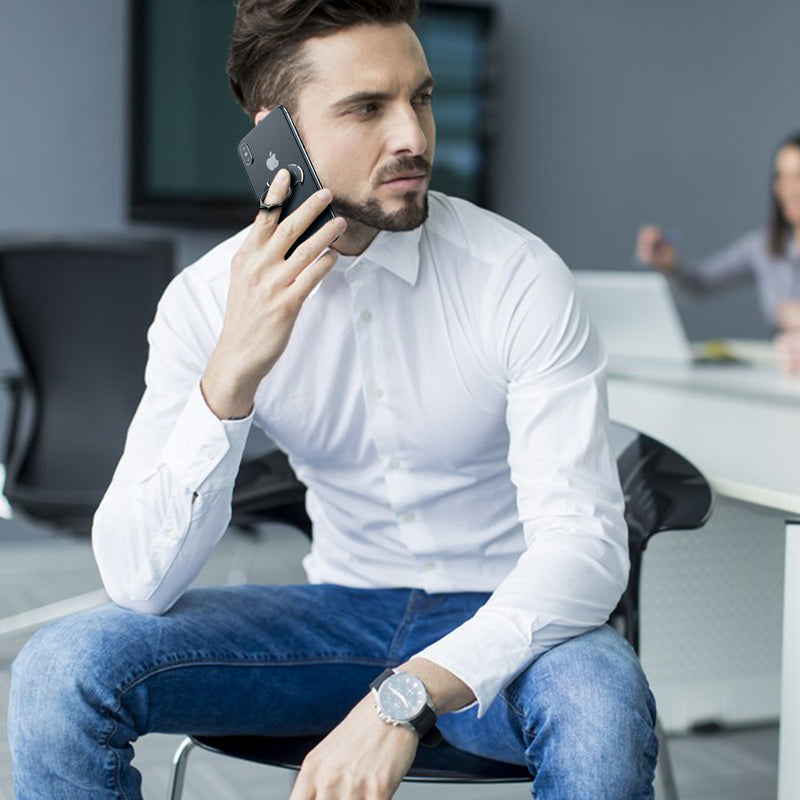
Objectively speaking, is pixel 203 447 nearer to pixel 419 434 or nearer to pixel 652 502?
pixel 419 434

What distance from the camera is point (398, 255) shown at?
5.01 feet

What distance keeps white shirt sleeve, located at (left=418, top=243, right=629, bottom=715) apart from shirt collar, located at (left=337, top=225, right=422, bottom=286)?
0.39 feet

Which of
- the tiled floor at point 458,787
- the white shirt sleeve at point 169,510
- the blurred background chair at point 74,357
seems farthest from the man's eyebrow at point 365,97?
the blurred background chair at point 74,357

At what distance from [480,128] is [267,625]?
3692 mm

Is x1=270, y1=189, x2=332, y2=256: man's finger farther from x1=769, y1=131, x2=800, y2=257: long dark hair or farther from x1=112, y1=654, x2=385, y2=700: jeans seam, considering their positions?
x1=769, y1=131, x2=800, y2=257: long dark hair

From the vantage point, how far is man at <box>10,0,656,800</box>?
122 cm

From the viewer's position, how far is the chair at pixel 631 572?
1343 millimetres

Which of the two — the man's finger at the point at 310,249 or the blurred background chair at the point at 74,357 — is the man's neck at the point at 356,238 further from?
the blurred background chair at the point at 74,357

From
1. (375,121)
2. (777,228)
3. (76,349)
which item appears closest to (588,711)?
(375,121)

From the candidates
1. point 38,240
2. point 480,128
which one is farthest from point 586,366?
point 480,128

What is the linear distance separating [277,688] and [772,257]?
3.61 metres

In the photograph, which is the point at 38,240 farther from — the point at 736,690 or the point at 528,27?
the point at 528,27

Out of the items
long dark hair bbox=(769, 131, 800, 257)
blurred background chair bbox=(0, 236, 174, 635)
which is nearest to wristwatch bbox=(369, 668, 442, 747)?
blurred background chair bbox=(0, 236, 174, 635)

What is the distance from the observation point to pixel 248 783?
2311 mm
